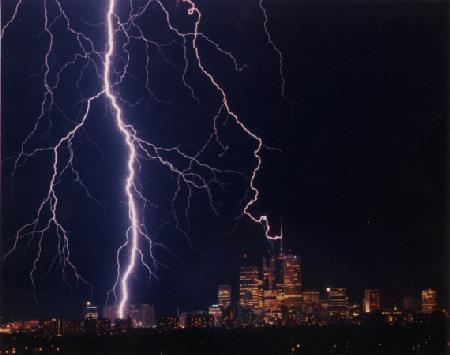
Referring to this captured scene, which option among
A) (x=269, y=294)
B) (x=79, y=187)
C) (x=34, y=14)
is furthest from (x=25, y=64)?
(x=269, y=294)

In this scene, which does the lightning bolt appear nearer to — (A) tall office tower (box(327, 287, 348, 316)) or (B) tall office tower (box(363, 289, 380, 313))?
(A) tall office tower (box(327, 287, 348, 316))

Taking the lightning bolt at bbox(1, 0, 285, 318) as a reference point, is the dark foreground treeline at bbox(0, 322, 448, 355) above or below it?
below

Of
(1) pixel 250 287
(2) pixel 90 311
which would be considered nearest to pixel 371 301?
(1) pixel 250 287

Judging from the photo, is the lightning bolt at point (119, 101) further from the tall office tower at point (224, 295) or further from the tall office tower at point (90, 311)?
the tall office tower at point (224, 295)

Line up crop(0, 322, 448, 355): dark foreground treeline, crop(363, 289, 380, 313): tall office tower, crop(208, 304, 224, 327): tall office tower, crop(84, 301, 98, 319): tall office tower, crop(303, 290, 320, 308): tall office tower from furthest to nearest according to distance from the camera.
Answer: crop(303, 290, 320, 308): tall office tower < crop(363, 289, 380, 313): tall office tower < crop(208, 304, 224, 327): tall office tower < crop(0, 322, 448, 355): dark foreground treeline < crop(84, 301, 98, 319): tall office tower

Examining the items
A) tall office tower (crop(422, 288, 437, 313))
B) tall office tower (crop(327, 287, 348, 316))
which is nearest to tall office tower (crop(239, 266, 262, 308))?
tall office tower (crop(327, 287, 348, 316))

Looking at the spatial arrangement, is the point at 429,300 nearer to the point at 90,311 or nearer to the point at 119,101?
the point at 90,311
